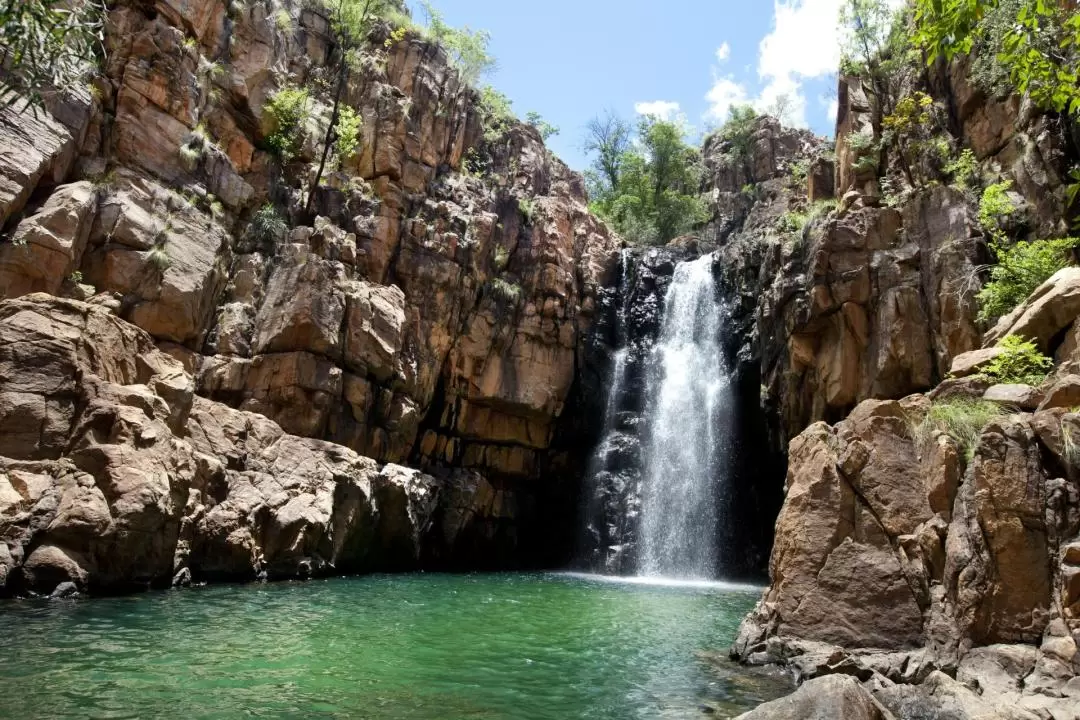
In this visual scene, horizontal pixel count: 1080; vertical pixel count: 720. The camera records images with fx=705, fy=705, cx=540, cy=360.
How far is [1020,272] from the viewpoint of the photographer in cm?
1709

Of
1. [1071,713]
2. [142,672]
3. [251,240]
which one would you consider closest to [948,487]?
[1071,713]

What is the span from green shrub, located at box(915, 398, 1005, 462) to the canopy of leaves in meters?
31.3

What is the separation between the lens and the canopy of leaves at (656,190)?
41.6 meters

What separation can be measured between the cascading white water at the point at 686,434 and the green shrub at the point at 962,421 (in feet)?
56.0

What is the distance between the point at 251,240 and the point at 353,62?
10.2 metres

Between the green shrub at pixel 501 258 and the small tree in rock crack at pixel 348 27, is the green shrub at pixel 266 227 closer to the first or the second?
the small tree in rock crack at pixel 348 27

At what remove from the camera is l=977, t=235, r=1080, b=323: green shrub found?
54.8 feet

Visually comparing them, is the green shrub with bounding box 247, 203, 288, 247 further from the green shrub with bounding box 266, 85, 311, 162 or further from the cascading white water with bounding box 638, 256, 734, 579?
the cascading white water with bounding box 638, 256, 734, 579

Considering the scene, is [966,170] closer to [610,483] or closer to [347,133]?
[610,483]

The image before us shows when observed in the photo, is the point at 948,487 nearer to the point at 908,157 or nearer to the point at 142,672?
the point at 142,672

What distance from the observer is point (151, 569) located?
562 inches

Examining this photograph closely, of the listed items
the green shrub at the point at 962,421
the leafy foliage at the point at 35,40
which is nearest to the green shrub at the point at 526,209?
the green shrub at the point at 962,421

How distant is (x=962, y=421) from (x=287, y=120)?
78.8 feet

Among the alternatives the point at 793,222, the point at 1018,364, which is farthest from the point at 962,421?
the point at 793,222
